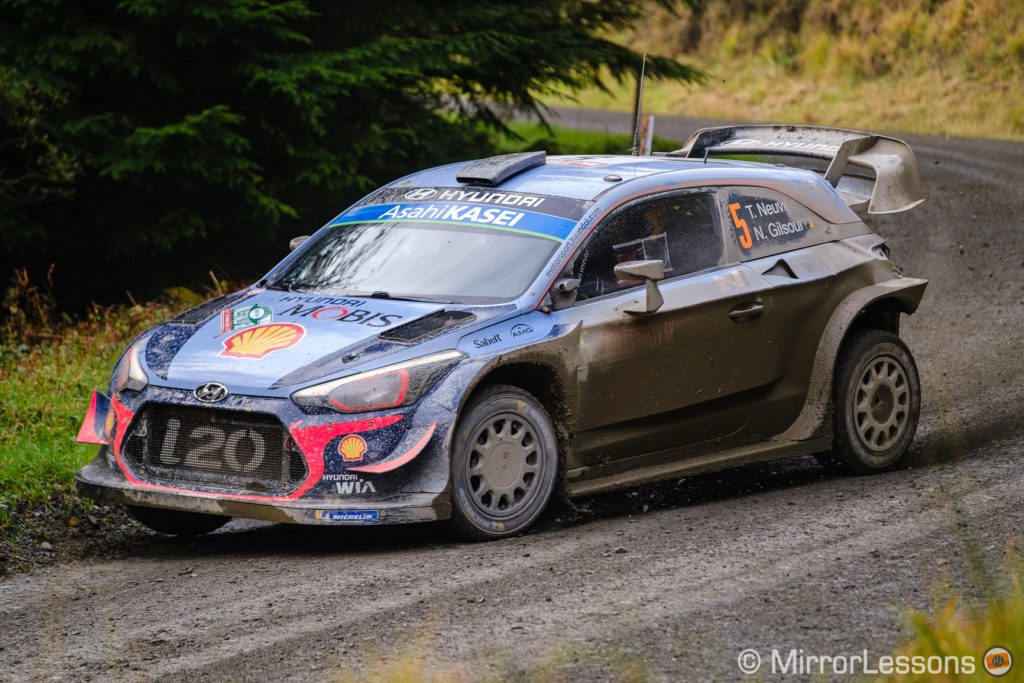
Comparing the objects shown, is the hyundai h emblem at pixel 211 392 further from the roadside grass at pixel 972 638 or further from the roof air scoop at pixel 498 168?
the roadside grass at pixel 972 638

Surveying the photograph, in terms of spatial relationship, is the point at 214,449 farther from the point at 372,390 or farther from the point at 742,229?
the point at 742,229

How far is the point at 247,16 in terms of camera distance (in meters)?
13.7

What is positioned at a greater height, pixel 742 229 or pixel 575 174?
pixel 575 174

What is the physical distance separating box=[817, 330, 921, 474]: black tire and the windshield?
201 cm

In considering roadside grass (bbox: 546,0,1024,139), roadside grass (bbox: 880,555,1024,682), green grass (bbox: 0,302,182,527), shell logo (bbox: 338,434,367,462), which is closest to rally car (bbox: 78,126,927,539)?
shell logo (bbox: 338,434,367,462)

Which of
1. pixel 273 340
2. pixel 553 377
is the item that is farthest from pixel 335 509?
pixel 553 377

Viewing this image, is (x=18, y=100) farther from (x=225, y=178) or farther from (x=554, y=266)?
(x=554, y=266)

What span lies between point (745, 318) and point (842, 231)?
1.11 metres

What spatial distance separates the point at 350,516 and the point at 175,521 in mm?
1344

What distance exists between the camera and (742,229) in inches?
293

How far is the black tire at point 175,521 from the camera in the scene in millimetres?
6738

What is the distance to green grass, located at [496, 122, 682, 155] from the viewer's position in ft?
64.4

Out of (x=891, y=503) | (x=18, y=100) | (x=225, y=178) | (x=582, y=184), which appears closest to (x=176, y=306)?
(x=225, y=178)

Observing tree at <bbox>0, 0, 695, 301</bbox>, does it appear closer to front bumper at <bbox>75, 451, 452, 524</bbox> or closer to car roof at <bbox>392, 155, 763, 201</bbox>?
car roof at <bbox>392, 155, 763, 201</bbox>
